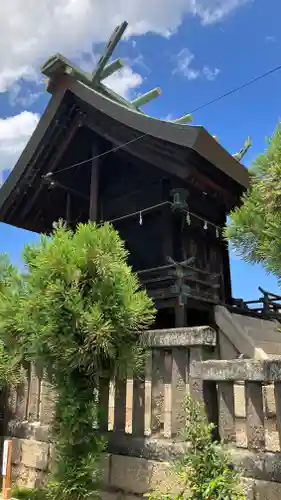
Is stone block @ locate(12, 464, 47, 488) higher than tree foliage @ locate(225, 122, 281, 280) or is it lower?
lower

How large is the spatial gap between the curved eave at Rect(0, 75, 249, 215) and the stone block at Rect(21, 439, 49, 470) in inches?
210

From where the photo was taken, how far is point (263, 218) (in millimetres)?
4191

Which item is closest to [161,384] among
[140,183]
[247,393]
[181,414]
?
[181,414]

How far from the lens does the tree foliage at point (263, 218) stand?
3.85 m

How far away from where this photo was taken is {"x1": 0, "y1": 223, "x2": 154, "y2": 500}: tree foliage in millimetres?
4402

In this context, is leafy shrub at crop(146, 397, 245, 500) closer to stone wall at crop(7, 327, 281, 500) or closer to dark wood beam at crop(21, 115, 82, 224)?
stone wall at crop(7, 327, 281, 500)

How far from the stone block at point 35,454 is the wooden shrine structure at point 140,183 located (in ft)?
12.8

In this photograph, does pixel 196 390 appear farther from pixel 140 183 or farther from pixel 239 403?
pixel 140 183

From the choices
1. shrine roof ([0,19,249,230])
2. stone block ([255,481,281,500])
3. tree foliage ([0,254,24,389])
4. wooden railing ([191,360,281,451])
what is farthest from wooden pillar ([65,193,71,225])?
stone block ([255,481,281,500])

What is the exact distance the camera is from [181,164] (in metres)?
8.58

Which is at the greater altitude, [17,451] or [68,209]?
[68,209]

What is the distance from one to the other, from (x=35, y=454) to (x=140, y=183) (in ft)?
23.2

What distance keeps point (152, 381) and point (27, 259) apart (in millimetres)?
2061

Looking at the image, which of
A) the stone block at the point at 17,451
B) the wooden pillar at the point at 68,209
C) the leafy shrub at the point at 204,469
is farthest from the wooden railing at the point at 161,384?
the wooden pillar at the point at 68,209
